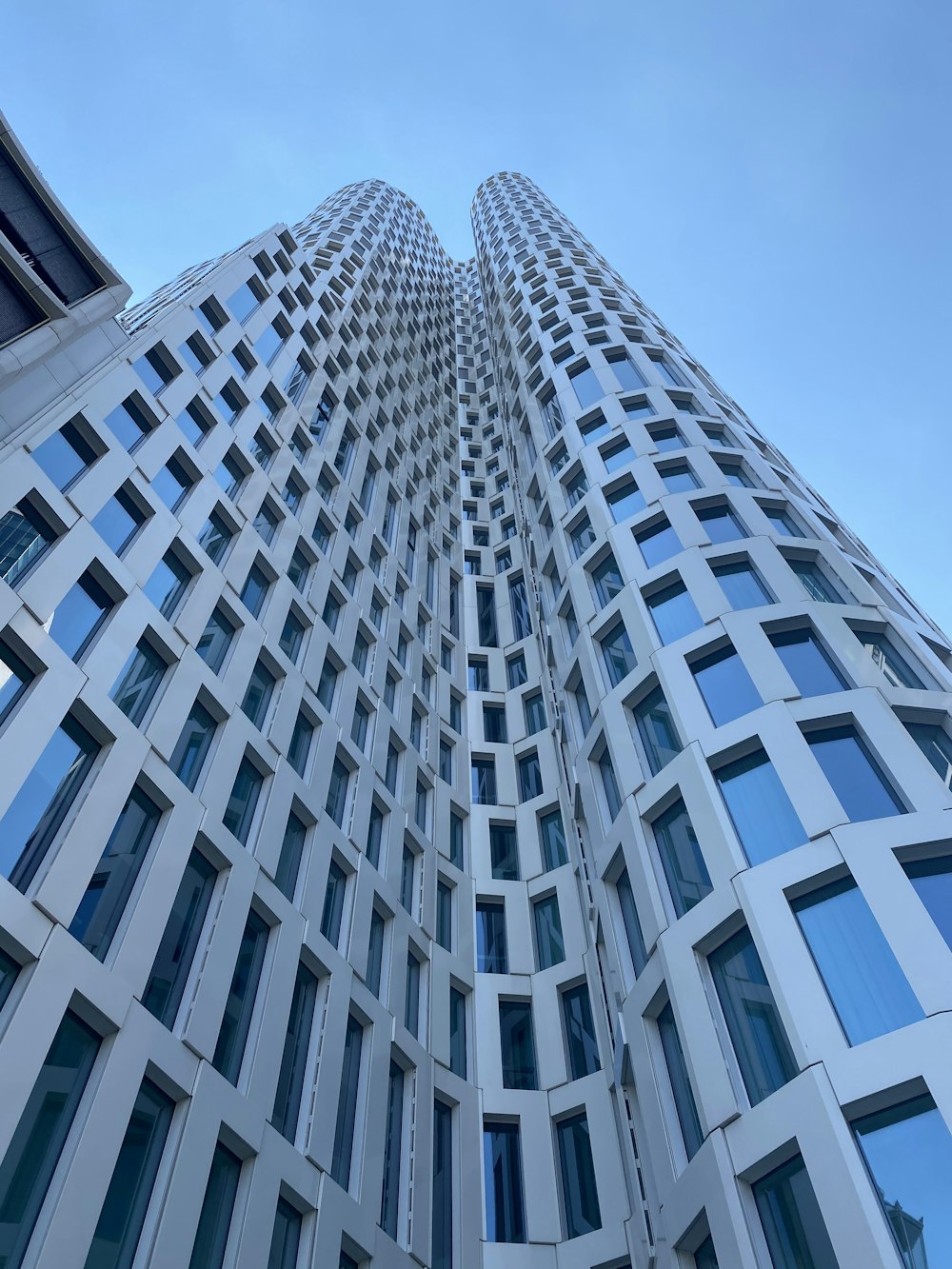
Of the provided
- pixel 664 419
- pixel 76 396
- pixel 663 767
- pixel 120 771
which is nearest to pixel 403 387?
pixel 664 419

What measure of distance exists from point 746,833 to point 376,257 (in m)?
50.1

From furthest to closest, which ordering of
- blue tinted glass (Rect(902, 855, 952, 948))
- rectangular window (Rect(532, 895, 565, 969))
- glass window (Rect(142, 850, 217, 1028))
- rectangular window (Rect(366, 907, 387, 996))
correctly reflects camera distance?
rectangular window (Rect(532, 895, 565, 969)) < rectangular window (Rect(366, 907, 387, 996)) < glass window (Rect(142, 850, 217, 1028)) < blue tinted glass (Rect(902, 855, 952, 948))

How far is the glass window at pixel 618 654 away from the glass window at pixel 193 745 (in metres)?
10.9

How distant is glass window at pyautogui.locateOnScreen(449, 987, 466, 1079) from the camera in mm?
25375

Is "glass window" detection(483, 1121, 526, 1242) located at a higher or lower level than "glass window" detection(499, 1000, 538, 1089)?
lower

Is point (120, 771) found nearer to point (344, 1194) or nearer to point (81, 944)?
point (81, 944)

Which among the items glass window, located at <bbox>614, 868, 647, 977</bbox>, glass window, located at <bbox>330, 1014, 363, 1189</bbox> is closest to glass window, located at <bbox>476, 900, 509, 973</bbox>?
glass window, located at <bbox>614, 868, 647, 977</bbox>

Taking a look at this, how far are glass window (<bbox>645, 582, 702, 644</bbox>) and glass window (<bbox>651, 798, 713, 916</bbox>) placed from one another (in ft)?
17.5

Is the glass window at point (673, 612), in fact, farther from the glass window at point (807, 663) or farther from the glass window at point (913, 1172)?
the glass window at point (913, 1172)

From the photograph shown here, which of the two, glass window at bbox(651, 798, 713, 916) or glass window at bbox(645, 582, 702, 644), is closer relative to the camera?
glass window at bbox(651, 798, 713, 916)

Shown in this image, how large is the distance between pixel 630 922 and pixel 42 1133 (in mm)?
13640

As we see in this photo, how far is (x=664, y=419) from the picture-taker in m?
36.0

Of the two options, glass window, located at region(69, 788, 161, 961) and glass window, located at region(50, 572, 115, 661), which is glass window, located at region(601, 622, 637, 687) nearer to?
glass window, located at region(69, 788, 161, 961)

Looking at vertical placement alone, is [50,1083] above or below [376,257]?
below
